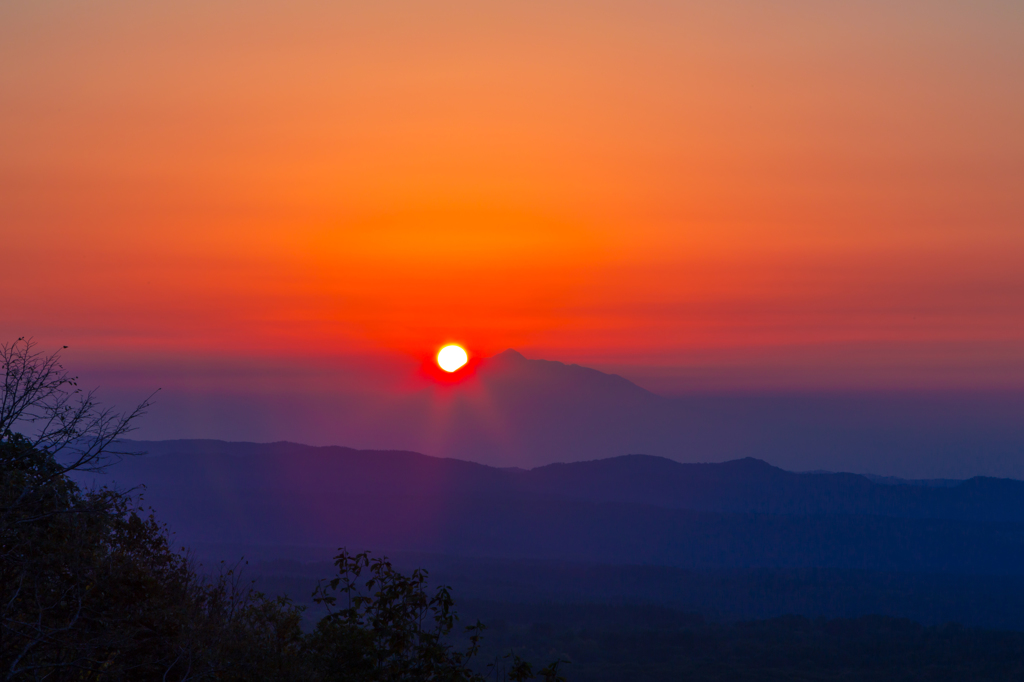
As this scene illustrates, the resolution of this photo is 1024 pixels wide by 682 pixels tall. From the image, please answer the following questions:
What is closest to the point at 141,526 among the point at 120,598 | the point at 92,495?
the point at 92,495

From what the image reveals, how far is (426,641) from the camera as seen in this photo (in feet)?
57.3

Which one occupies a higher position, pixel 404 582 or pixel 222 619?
pixel 404 582

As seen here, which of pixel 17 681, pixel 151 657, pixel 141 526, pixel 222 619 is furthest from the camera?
pixel 141 526

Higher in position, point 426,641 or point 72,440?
point 72,440

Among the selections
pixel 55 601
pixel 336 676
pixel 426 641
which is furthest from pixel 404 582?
pixel 55 601

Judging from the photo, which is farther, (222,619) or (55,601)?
(222,619)

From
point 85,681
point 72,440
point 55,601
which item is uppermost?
point 72,440

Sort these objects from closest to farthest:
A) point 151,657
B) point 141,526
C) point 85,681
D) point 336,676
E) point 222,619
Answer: point 85,681 < point 151,657 < point 336,676 < point 222,619 < point 141,526

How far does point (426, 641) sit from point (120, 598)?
6.41 metres

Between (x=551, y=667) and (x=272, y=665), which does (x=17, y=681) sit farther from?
(x=551, y=667)

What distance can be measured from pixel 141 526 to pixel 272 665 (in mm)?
7330

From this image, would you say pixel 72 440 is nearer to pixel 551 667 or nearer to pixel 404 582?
pixel 404 582

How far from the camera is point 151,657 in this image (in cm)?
1722

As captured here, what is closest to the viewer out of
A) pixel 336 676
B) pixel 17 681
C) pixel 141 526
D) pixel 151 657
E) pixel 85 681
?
pixel 17 681
